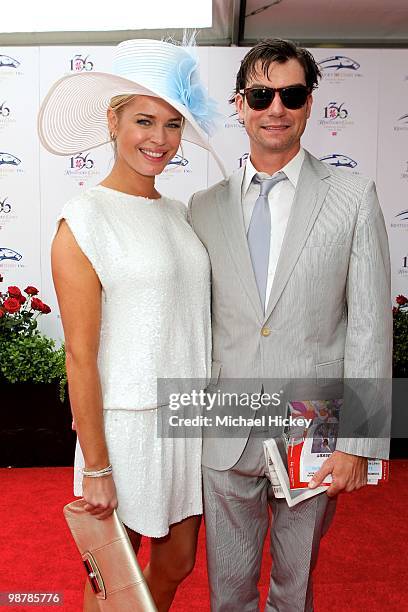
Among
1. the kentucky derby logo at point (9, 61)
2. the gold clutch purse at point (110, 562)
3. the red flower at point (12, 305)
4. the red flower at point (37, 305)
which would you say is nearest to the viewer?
the gold clutch purse at point (110, 562)

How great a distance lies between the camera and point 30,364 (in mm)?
4465

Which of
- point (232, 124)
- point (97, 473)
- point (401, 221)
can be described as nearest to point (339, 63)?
point (232, 124)

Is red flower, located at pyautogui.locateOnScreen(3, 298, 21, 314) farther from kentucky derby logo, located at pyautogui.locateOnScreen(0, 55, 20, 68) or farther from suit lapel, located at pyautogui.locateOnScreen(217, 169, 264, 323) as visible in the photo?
suit lapel, located at pyautogui.locateOnScreen(217, 169, 264, 323)

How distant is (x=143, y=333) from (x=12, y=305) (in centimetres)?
295

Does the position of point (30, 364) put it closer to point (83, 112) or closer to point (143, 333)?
point (83, 112)

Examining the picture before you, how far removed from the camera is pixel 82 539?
6.25 ft

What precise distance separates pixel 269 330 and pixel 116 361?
42cm

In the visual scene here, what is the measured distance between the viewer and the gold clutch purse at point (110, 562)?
1.83 metres

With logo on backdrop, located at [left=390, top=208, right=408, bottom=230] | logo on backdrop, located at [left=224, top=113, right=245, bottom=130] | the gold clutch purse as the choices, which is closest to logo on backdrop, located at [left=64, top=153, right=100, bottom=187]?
logo on backdrop, located at [left=224, top=113, right=245, bottom=130]

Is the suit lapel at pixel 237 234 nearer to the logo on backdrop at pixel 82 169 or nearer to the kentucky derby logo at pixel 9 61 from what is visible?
the logo on backdrop at pixel 82 169

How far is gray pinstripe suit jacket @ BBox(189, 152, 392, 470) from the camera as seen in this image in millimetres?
1901

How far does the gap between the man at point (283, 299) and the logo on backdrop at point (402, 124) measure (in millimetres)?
3809

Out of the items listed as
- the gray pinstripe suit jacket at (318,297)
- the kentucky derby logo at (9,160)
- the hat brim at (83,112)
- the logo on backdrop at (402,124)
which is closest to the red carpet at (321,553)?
the gray pinstripe suit jacket at (318,297)

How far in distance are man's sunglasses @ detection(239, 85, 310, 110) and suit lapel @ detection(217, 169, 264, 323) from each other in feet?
0.74
